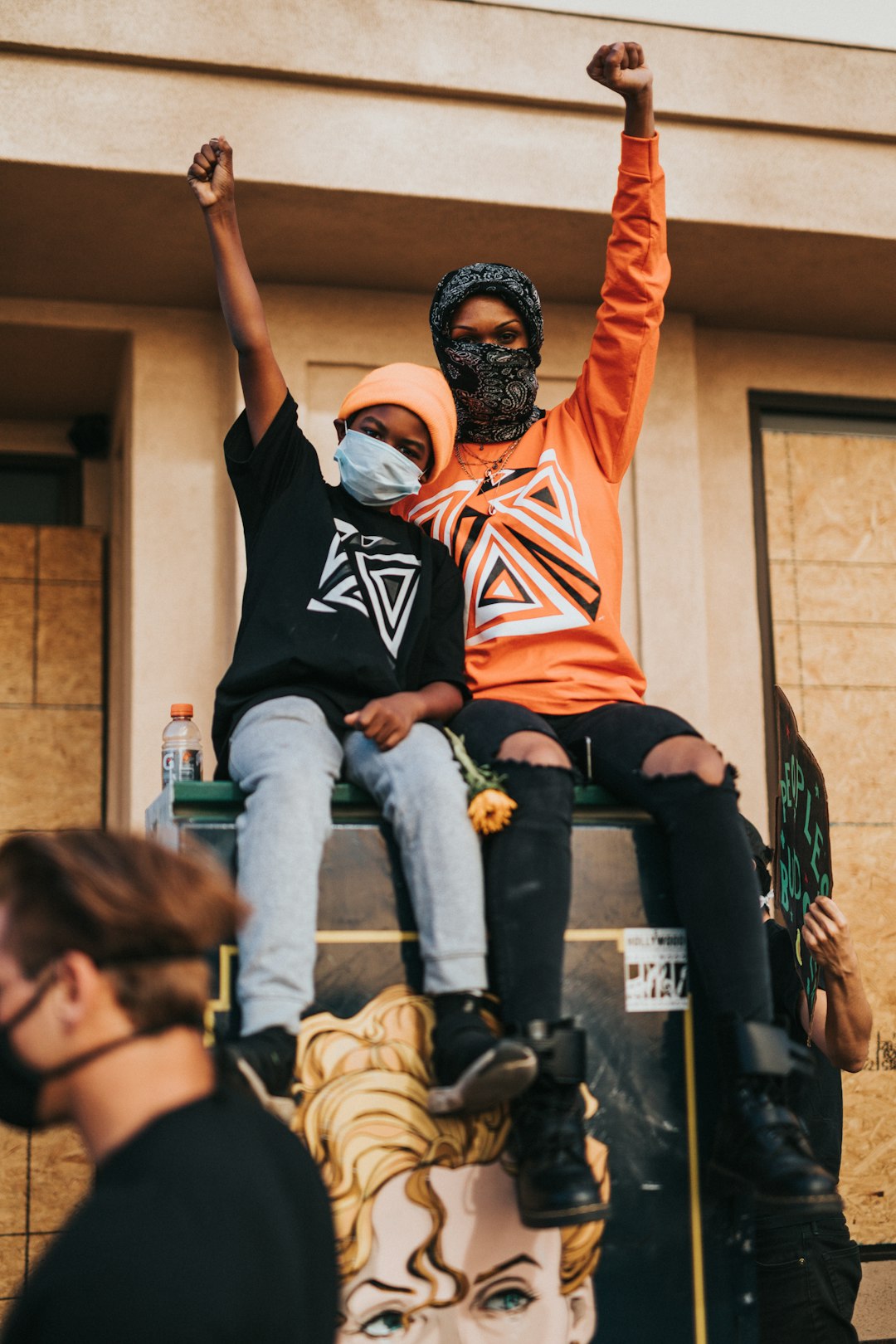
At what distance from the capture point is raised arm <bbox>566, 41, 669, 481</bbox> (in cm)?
392

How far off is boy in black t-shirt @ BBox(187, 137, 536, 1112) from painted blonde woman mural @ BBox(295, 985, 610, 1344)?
0.13 m

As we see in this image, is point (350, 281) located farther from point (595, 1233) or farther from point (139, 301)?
point (595, 1233)

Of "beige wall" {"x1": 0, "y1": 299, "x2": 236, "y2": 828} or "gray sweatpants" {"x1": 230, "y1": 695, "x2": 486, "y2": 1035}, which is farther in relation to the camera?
"beige wall" {"x1": 0, "y1": 299, "x2": 236, "y2": 828}

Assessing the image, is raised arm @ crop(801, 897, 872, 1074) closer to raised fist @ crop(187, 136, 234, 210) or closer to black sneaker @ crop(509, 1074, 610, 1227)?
black sneaker @ crop(509, 1074, 610, 1227)

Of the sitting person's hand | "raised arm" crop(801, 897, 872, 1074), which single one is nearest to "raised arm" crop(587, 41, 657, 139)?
the sitting person's hand

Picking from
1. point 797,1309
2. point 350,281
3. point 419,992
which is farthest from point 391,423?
point 350,281

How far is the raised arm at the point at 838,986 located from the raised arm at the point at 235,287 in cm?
194

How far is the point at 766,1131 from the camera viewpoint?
3.05 metres

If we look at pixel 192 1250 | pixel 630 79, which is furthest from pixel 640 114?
pixel 192 1250

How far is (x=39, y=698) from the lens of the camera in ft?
22.3

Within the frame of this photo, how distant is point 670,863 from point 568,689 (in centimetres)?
52

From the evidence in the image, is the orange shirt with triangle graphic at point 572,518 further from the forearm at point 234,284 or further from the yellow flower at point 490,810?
the forearm at point 234,284

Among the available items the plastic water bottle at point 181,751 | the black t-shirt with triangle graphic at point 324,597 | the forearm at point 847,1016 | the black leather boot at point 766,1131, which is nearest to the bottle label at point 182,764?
the plastic water bottle at point 181,751

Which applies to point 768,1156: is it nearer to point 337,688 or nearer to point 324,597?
point 337,688
